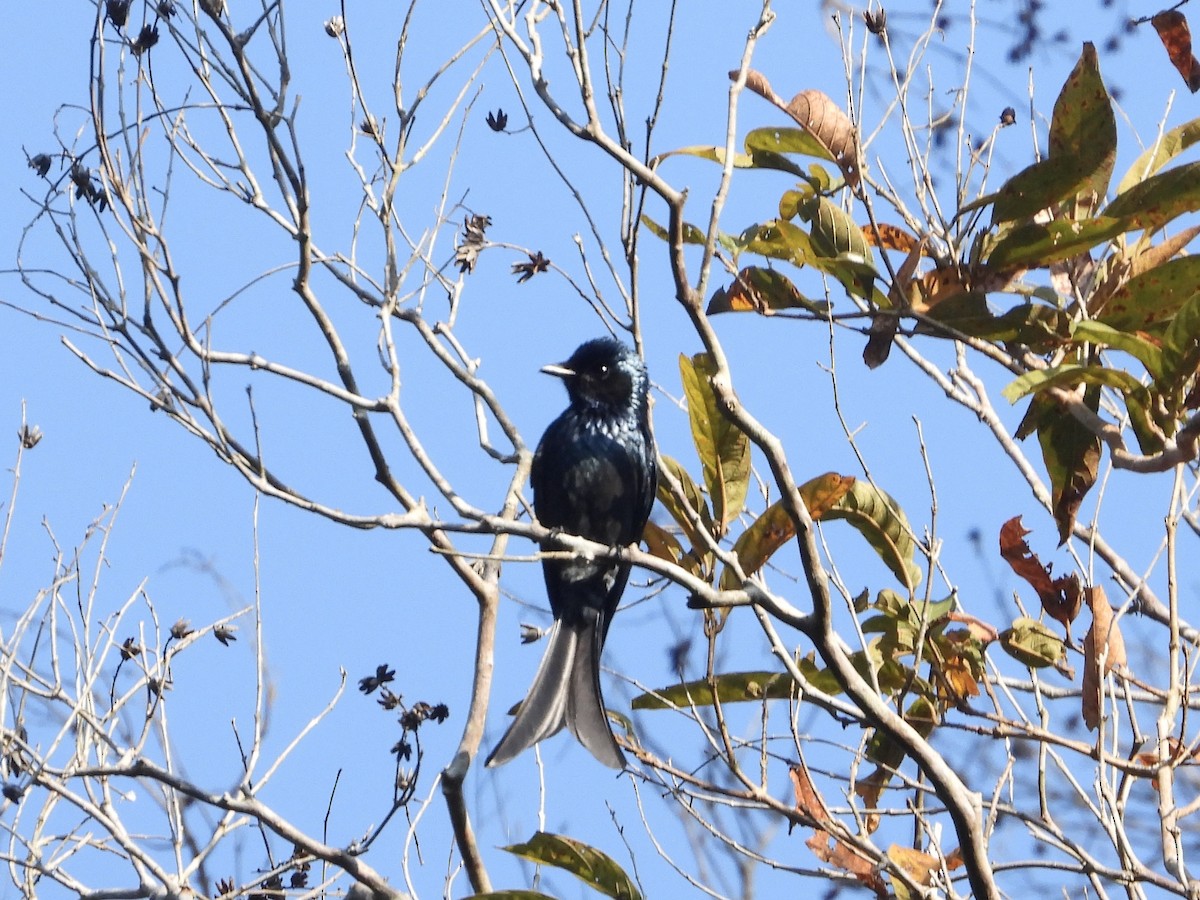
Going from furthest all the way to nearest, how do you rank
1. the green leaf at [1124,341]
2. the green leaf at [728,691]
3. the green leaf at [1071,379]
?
the green leaf at [728,691] → the green leaf at [1124,341] → the green leaf at [1071,379]

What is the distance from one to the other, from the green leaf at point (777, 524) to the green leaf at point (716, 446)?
0.09 m

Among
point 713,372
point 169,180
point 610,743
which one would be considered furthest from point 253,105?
point 610,743

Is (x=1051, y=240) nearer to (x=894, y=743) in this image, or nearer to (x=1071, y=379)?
(x=1071, y=379)

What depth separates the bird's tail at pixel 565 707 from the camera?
10.5ft

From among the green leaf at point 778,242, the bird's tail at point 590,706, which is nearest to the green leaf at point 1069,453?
the green leaf at point 778,242

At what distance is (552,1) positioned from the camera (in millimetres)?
2898

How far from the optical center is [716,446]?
9.27 ft

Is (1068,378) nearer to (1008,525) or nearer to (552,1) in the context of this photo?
(1008,525)

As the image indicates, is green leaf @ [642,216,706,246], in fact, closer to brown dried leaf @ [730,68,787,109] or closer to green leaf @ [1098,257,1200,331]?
brown dried leaf @ [730,68,787,109]

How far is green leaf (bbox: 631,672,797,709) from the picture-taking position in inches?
115

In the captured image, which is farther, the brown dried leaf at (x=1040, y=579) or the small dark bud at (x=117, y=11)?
the small dark bud at (x=117, y=11)

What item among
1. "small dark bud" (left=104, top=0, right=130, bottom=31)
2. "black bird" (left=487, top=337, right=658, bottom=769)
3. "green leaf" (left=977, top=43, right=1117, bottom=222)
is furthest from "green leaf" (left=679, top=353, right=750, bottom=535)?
"small dark bud" (left=104, top=0, right=130, bottom=31)

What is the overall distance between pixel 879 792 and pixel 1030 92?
6.12ft

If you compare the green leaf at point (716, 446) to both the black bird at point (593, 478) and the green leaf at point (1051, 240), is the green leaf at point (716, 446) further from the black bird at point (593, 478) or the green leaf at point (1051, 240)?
the black bird at point (593, 478)
